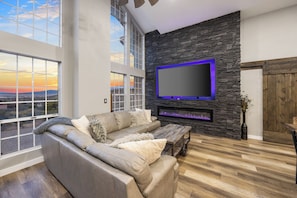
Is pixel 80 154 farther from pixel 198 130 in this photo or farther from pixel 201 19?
pixel 201 19

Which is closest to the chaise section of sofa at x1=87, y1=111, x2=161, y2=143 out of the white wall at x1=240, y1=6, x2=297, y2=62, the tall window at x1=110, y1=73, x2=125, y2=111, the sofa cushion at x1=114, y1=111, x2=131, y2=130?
the sofa cushion at x1=114, y1=111, x2=131, y2=130

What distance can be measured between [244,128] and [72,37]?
5.25 m

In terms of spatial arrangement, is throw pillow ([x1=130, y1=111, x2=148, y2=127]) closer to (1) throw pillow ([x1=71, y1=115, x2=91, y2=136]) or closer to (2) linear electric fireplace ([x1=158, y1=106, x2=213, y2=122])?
(1) throw pillow ([x1=71, y1=115, x2=91, y2=136])

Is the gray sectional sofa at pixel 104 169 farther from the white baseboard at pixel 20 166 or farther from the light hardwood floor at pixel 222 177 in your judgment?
the white baseboard at pixel 20 166

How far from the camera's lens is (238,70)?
13.2 feet

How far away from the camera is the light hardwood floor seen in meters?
1.90

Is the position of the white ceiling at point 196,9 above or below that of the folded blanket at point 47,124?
above

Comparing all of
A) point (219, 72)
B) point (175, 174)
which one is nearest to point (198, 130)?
point (219, 72)

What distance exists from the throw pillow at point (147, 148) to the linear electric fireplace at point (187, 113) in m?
3.56

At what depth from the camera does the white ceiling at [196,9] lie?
3.63 metres

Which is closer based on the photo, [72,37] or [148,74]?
[72,37]

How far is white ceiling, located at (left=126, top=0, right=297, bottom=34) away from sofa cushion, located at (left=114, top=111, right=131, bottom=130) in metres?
3.17

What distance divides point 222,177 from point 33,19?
14.9ft

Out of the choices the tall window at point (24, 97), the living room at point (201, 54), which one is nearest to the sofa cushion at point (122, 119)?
the living room at point (201, 54)
